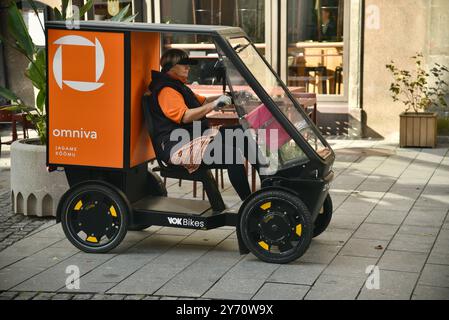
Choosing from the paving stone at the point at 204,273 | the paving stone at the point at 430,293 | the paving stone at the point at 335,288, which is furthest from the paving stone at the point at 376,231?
the paving stone at the point at 430,293

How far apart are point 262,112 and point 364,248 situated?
4.95 ft

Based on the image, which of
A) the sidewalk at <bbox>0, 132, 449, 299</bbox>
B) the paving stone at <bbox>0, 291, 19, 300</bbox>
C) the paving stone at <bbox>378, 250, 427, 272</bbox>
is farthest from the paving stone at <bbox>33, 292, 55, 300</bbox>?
the paving stone at <bbox>378, 250, 427, 272</bbox>

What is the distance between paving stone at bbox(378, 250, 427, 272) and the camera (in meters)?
6.56

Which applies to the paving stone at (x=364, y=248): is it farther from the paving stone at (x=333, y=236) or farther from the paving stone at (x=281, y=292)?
the paving stone at (x=281, y=292)

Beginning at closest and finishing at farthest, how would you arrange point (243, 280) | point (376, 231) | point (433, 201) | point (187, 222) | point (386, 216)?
point (243, 280)
point (187, 222)
point (376, 231)
point (386, 216)
point (433, 201)

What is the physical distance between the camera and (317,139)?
7.04 metres

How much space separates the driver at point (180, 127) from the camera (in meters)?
6.84

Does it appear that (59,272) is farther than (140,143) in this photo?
No

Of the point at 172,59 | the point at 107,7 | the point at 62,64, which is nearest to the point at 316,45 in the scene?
the point at 107,7

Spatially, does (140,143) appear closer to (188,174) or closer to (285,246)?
(188,174)

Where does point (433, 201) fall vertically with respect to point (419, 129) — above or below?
below

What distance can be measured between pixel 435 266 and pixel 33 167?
3.96 metres

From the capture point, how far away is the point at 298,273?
6.44m
